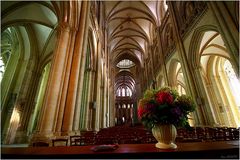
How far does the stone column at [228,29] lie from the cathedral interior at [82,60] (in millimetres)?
38

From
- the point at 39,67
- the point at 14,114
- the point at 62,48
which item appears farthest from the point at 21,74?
the point at 62,48

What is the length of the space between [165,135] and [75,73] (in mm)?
5714

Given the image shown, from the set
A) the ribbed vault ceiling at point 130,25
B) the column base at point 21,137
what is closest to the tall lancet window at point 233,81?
the ribbed vault ceiling at point 130,25

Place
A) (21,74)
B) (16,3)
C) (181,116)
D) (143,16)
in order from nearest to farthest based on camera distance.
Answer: (181,116), (16,3), (21,74), (143,16)

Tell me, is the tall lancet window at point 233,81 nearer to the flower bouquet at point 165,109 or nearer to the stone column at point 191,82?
the stone column at point 191,82

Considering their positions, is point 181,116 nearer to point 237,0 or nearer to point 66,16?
point 66,16

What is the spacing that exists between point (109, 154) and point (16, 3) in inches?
381

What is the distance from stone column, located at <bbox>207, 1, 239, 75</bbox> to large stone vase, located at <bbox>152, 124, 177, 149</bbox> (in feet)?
22.3

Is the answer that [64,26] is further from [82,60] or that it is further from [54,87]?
[54,87]

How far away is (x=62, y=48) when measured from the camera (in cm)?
672

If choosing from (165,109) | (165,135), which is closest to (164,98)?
(165,109)

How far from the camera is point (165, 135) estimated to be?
6.73ft

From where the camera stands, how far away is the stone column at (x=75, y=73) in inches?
242

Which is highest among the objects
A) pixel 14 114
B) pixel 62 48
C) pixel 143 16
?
pixel 143 16
